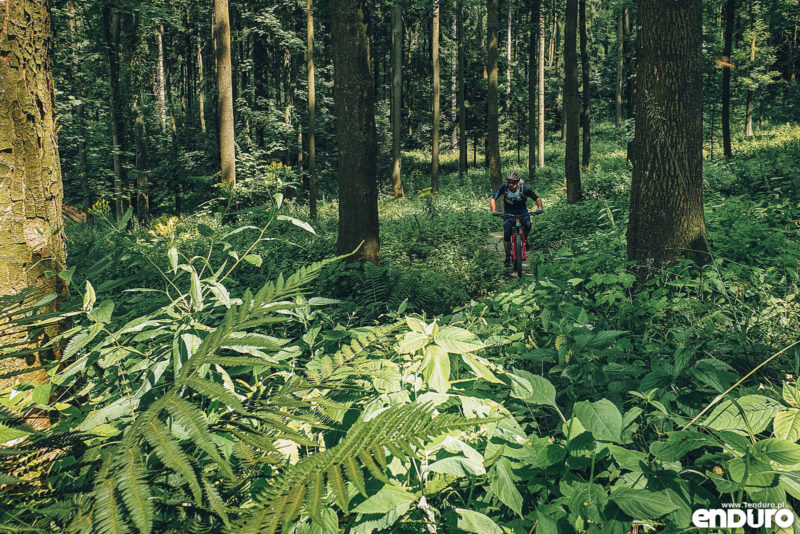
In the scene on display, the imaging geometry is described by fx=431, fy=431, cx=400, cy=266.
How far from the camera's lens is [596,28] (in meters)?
61.5

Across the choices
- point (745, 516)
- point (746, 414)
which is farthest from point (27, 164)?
point (746, 414)

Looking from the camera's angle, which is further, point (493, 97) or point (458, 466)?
point (493, 97)

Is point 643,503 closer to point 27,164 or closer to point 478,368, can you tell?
point 478,368

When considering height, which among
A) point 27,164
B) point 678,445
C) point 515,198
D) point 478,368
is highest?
point 27,164

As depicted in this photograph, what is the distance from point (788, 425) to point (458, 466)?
1.08 m

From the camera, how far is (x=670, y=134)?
209 inches

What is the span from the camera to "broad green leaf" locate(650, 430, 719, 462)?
1.30 m

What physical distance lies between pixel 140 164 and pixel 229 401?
25520 mm

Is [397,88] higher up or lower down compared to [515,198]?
higher up

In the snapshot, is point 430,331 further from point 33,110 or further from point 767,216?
point 767,216

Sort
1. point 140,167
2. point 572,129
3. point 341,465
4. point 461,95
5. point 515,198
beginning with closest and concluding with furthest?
1. point 341,465
2. point 515,198
3. point 572,129
4. point 140,167
5. point 461,95

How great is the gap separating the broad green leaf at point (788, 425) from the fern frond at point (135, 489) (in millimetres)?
1731

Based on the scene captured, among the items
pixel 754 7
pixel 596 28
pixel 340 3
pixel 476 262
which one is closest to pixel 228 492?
pixel 340 3

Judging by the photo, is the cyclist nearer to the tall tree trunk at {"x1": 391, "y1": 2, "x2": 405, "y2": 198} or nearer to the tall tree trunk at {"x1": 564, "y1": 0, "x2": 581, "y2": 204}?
the tall tree trunk at {"x1": 564, "y1": 0, "x2": 581, "y2": 204}
